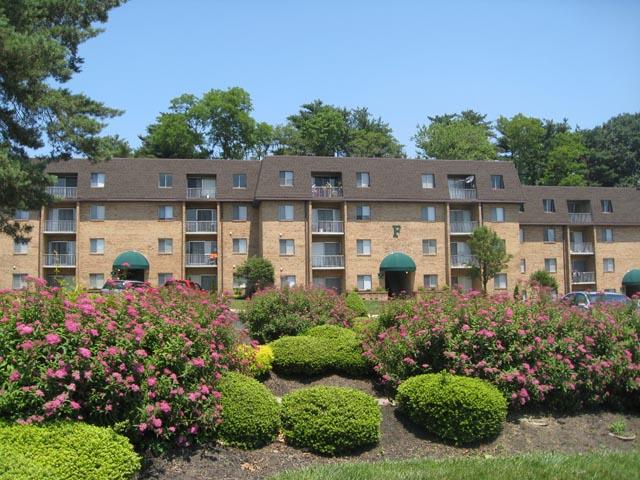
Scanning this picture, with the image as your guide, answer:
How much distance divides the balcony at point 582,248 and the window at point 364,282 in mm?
20758

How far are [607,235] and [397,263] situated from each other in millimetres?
22724

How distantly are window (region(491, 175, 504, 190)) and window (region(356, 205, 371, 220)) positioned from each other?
11.3m

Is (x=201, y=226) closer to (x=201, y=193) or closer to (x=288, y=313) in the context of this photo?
(x=201, y=193)

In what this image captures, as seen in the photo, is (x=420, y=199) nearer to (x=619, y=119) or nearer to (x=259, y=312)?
(x=259, y=312)

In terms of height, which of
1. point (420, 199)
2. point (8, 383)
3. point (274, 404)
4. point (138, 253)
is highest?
point (420, 199)

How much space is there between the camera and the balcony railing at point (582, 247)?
57.2 meters

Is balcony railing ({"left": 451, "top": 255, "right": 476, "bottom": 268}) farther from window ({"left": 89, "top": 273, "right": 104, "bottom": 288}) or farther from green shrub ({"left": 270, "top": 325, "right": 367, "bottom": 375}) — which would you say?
green shrub ({"left": 270, "top": 325, "right": 367, "bottom": 375})

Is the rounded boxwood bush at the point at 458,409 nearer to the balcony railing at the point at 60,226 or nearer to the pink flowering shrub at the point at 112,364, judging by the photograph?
the pink flowering shrub at the point at 112,364

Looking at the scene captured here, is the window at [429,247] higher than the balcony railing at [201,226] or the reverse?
the reverse

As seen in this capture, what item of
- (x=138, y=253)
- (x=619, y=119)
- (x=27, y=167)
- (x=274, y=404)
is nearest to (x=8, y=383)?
(x=274, y=404)

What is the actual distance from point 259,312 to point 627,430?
27.1 feet

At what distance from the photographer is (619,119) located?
8781 cm

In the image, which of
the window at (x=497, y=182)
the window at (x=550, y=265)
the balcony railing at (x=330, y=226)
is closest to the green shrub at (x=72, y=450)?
the balcony railing at (x=330, y=226)

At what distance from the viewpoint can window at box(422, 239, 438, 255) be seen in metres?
50.2
